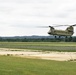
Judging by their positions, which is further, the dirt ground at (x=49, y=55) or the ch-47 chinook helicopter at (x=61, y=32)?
the ch-47 chinook helicopter at (x=61, y=32)

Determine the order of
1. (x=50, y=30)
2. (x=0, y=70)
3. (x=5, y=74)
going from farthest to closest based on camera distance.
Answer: (x=50, y=30), (x=0, y=70), (x=5, y=74)

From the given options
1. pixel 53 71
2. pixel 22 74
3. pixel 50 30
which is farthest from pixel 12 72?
pixel 50 30

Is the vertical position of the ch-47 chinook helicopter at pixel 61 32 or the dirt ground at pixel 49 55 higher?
the ch-47 chinook helicopter at pixel 61 32

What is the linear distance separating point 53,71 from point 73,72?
1630 mm

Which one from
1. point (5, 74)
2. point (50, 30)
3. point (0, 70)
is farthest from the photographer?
point (50, 30)

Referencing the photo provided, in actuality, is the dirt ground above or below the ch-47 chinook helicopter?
below

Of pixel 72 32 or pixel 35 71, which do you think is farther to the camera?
pixel 72 32

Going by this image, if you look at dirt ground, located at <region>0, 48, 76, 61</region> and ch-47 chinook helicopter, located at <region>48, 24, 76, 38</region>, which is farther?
ch-47 chinook helicopter, located at <region>48, 24, 76, 38</region>

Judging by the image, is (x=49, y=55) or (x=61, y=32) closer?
(x=49, y=55)

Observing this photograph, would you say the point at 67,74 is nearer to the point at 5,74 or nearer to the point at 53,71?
the point at 53,71

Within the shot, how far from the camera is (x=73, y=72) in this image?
26.7 m

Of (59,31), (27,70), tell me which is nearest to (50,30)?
(59,31)

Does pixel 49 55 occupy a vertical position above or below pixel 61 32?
below

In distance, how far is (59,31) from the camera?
4104 inches
